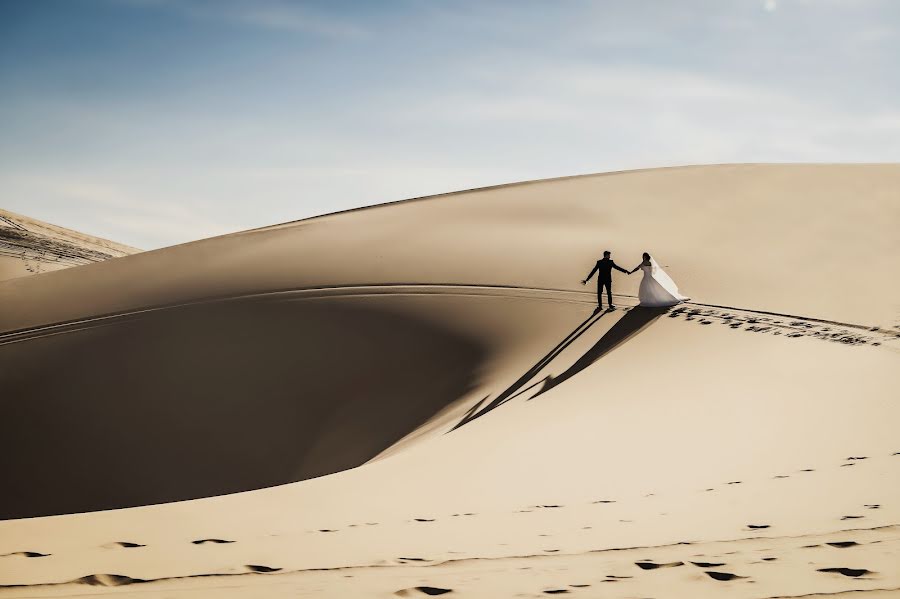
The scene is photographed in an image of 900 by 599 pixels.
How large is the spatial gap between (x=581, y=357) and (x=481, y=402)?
1.78m

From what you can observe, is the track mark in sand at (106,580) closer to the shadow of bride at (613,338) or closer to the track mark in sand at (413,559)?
the track mark in sand at (413,559)

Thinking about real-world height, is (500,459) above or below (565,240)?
below

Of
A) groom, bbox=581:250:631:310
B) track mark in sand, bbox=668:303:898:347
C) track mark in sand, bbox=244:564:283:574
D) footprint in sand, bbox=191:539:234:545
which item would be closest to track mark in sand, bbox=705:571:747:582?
track mark in sand, bbox=244:564:283:574

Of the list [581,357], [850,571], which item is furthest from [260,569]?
[581,357]

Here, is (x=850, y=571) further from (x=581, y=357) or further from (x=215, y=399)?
(x=215, y=399)

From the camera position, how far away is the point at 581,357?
11125mm

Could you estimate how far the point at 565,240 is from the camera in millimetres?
18188

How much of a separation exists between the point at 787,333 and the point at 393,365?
20.0ft

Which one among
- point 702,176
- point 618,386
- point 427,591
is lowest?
point 427,591

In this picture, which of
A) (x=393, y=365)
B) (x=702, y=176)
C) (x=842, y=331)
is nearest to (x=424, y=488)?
(x=393, y=365)

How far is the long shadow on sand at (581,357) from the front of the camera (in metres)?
10.0

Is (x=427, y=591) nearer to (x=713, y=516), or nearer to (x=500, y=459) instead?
(x=713, y=516)

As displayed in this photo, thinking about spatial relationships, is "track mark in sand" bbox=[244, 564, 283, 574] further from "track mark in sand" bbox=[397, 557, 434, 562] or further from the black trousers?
the black trousers

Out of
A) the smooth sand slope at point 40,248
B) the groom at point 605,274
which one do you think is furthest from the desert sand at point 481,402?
the smooth sand slope at point 40,248
